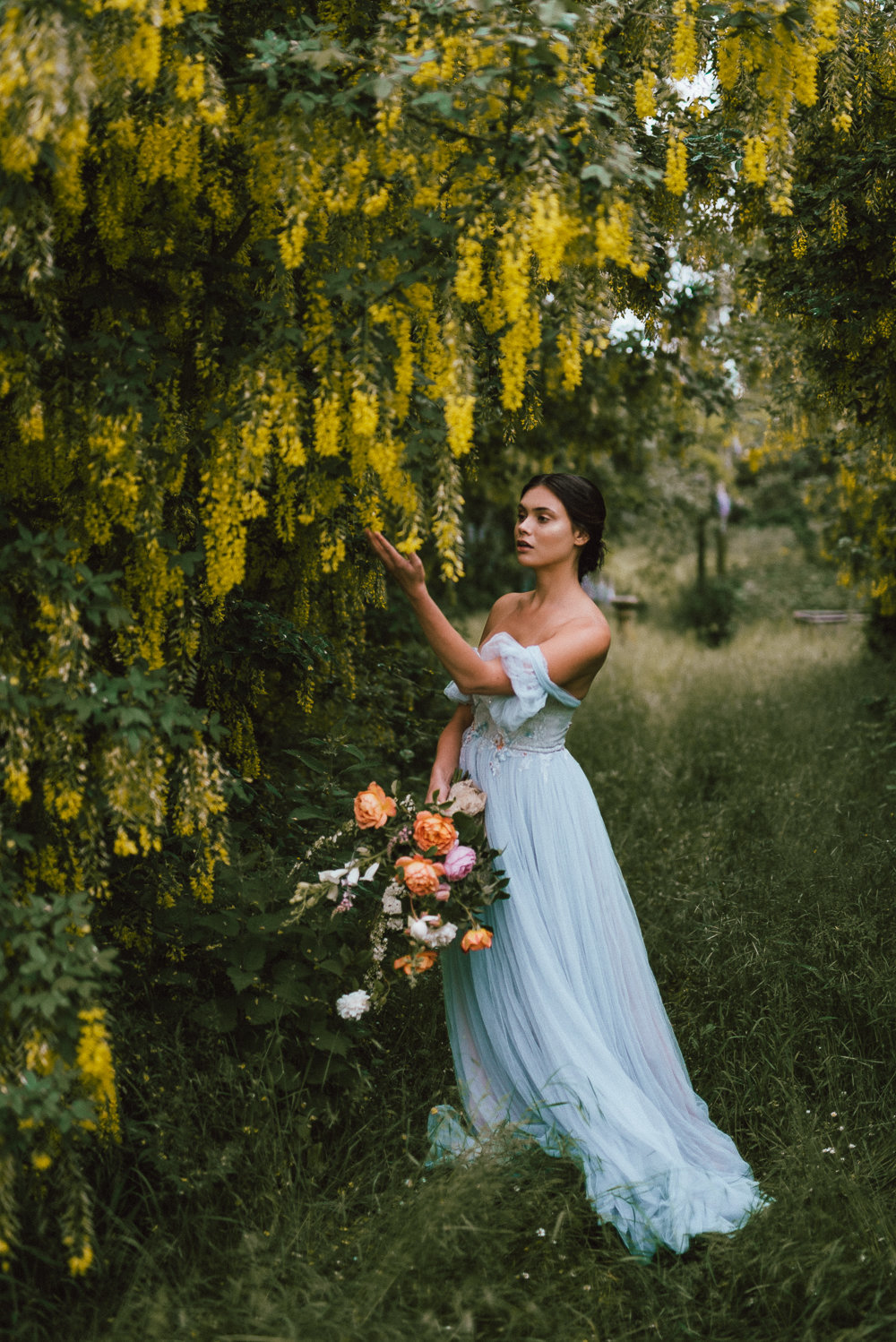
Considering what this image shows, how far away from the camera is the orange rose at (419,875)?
262cm

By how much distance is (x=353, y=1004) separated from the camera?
8.77 ft

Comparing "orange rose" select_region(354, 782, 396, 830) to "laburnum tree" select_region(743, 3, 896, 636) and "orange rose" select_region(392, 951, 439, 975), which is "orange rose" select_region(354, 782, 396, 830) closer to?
"orange rose" select_region(392, 951, 439, 975)

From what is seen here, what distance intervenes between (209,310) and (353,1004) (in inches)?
70.8

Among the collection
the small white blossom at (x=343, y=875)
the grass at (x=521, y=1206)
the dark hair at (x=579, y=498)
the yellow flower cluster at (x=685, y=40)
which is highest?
the yellow flower cluster at (x=685, y=40)

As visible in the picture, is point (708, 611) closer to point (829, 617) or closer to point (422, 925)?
point (829, 617)

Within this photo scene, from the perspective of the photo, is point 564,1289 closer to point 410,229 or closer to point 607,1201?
point 607,1201

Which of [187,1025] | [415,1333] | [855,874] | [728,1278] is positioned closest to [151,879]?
[187,1025]

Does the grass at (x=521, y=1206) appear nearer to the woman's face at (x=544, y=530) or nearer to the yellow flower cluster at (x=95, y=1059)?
the yellow flower cluster at (x=95, y=1059)

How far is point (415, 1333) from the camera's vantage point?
2184mm

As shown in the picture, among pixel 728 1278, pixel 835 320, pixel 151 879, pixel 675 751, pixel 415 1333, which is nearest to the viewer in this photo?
pixel 415 1333

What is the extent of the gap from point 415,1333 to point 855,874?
3.02 m

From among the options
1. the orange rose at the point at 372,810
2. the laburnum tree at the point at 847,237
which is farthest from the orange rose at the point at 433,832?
the laburnum tree at the point at 847,237

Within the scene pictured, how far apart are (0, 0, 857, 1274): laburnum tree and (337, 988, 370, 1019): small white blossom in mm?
325

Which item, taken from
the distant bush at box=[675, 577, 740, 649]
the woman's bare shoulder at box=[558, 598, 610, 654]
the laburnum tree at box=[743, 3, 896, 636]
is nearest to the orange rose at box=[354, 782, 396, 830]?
the woman's bare shoulder at box=[558, 598, 610, 654]
